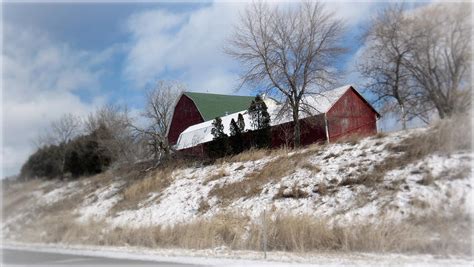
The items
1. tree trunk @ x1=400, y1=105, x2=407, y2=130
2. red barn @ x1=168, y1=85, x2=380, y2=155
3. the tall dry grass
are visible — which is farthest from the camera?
red barn @ x1=168, y1=85, x2=380, y2=155

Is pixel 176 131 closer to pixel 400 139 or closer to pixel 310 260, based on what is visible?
pixel 400 139

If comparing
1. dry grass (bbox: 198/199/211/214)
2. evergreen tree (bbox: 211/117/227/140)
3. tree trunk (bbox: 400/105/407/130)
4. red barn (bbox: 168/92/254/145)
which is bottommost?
dry grass (bbox: 198/199/211/214)

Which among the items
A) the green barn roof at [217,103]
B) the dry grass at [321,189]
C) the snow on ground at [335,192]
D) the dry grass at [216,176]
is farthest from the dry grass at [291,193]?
the green barn roof at [217,103]

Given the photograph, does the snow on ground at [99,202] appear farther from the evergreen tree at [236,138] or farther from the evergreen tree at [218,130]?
the evergreen tree at [236,138]

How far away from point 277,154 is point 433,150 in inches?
389

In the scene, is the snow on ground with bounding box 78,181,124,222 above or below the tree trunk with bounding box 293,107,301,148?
below

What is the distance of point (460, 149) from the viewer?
14.6 metres

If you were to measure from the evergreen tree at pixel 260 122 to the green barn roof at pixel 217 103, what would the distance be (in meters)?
3.01

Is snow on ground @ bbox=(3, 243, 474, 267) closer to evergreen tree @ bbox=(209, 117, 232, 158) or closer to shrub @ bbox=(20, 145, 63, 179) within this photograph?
shrub @ bbox=(20, 145, 63, 179)

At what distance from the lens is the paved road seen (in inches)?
440


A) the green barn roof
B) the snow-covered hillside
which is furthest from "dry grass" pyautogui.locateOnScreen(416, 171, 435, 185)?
the green barn roof

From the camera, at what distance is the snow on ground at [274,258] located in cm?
937

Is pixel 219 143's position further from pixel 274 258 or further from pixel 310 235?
pixel 274 258

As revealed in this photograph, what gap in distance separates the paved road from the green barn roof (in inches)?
801
